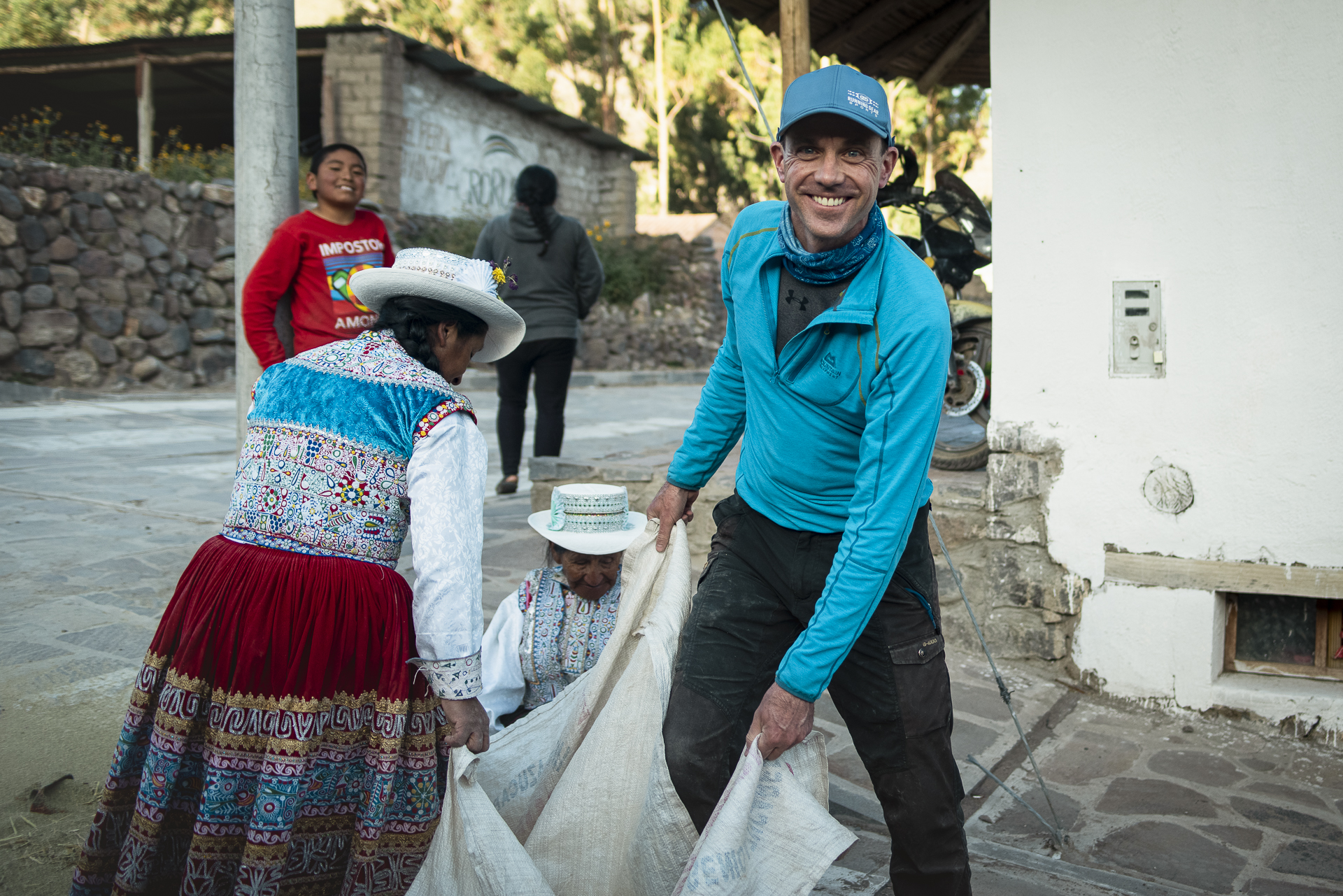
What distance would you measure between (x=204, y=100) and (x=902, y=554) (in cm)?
2000

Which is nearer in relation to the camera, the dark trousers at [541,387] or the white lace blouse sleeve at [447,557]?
the white lace blouse sleeve at [447,557]

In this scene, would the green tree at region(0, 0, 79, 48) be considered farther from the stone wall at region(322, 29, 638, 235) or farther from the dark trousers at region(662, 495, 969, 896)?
the dark trousers at region(662, 495, 969, 896)

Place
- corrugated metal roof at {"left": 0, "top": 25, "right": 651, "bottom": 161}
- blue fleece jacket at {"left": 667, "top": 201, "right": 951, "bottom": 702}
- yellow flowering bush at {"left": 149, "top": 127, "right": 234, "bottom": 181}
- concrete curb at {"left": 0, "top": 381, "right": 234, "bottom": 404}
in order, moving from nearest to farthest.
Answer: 1. blue fleece jacket at {"left": 667, "top": 201, "right": 951, "bottom": 702}
2. concrete curb at {"left": 0, "top": 381, "right": 234, "bottom": 404}
3. yellow flowering bush at {"left": 149, "top": 127, "right": 234, "bottom": 181}
4. corrugated metal roof at {"left": 0, "top": 25, "right": 651, "bottom": 161}

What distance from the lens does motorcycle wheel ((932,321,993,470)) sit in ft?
18.0

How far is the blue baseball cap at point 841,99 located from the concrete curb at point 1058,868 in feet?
5.75

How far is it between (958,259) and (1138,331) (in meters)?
2.90

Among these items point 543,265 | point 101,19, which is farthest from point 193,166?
point 101,19

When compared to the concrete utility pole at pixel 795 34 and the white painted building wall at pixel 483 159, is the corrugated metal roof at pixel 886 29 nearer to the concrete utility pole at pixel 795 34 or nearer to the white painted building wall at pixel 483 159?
the concrete utility pole at pixel 795 34

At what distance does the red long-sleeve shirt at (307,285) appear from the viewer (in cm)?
414

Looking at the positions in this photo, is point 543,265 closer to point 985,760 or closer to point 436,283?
point 985,760

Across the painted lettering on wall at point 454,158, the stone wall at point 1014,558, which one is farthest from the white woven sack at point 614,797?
the painted lettering on wall at point 454,158

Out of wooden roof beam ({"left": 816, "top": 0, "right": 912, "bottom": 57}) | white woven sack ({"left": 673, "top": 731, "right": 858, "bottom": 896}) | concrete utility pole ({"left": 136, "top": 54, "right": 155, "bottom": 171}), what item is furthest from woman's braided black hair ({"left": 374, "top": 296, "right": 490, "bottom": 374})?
concrete utility pole ({"left": 136, "top": 54, "right": 155, "bottom": 171})

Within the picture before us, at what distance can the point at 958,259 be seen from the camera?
6535mm

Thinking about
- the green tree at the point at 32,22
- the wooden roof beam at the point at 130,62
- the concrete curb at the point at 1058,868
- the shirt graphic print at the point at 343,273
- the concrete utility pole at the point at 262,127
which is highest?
the green tree at the point at 32,22
